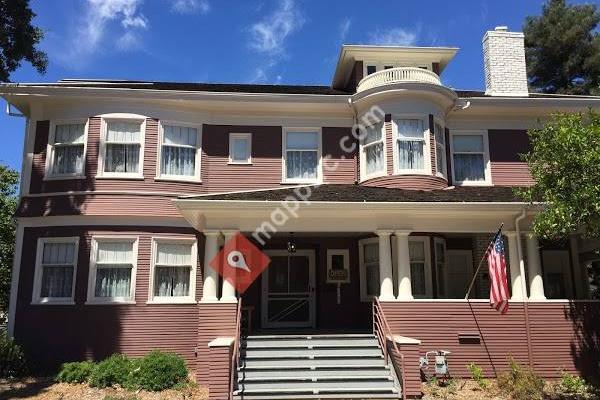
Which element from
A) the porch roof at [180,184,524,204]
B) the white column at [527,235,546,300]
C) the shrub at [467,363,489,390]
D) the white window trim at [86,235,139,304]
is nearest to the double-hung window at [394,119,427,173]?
the porch roof at [180,184,524,204]

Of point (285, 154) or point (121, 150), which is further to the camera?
point (285, 154)

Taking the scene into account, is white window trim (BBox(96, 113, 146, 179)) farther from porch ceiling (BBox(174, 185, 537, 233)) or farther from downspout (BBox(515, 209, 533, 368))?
downspout (BBox(515, 209, 533, 368))

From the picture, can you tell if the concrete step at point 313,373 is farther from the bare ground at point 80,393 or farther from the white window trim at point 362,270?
the white window trim at point 362,270

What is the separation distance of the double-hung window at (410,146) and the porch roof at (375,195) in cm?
95

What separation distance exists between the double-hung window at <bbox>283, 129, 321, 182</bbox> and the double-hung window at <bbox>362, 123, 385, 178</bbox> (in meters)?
1.36

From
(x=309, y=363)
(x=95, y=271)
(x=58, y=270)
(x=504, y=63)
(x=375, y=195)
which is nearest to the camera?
(x=309, y=363)

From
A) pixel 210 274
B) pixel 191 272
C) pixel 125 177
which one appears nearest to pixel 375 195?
pixel 210 274

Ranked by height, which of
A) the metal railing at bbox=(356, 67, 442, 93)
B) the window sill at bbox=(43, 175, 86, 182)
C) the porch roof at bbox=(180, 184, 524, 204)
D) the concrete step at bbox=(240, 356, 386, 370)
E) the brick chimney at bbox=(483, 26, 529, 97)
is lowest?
the concrete step at bbox=(240, 356, 386, 370)

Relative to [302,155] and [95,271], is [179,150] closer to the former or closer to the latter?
[302,155]

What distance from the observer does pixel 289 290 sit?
15.0 meters

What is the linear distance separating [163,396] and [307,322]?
16.8 feet

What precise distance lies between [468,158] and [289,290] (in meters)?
6.67

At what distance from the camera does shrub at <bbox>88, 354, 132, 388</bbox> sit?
1150 centimetres

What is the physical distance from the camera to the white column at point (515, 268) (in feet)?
39.9
